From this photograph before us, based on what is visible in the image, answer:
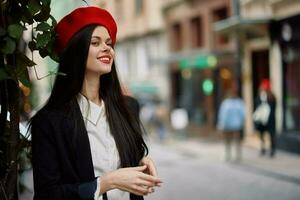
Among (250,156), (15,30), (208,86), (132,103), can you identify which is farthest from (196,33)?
(15,30)

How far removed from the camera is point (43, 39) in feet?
8.90

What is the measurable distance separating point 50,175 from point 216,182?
1136 cm

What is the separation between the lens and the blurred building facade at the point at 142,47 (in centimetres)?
3312

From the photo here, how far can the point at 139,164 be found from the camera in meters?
2.90

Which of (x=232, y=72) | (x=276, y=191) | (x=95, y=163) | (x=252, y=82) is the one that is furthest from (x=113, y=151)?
(x=232, y=72)

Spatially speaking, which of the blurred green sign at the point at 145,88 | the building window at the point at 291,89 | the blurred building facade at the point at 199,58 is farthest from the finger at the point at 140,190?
the blurred green sign at the point at 145,88

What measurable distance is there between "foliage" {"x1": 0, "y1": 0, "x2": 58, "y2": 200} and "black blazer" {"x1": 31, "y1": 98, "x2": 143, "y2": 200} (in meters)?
0.16

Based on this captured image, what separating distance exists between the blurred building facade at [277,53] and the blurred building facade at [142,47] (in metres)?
6.72

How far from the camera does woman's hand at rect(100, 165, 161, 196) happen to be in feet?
8.43

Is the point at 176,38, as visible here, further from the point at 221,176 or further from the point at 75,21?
the point at 75,21

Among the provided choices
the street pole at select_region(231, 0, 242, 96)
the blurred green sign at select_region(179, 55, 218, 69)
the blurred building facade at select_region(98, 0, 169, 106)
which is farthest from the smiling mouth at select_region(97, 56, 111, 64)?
the blurred building facade at select_region(98, 0, 169, 106)

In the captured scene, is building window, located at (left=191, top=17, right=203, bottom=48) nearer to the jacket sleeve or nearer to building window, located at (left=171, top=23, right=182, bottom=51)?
building window, located at (left=171, top=23, right=182, bottom=51)

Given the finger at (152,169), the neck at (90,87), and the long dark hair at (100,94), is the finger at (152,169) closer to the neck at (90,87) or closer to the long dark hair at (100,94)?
the long dark hair at (100,94)

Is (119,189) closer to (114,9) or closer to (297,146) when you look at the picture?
(297,146)
